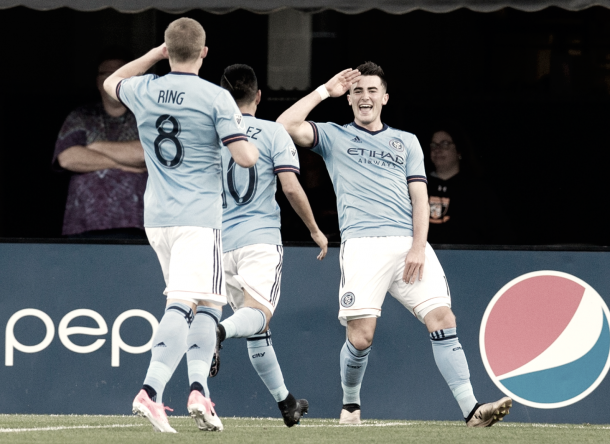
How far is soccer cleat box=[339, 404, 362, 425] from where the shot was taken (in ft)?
20.8

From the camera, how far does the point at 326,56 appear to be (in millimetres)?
8352

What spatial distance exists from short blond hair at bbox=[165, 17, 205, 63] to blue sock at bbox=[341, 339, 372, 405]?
202cm

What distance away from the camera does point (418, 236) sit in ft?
20.0

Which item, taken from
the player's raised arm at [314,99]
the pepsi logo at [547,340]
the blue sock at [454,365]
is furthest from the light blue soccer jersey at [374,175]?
the pepsi logo at [547,340]

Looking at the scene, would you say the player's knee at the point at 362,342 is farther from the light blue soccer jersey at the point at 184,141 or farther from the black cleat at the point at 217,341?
the light blue soccer jersey at the point at 184,141

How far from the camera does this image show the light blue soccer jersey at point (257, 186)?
6.04 meters

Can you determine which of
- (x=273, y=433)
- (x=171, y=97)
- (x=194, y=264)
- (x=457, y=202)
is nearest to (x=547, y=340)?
(x=457, y=202)

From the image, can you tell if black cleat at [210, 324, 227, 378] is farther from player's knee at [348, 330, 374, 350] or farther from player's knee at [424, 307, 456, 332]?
player's knee at [424, 307, 456, 332]

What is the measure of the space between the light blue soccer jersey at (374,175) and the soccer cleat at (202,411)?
1659 millimetres

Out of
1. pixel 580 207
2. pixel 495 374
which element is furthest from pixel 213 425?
pixel 580 207

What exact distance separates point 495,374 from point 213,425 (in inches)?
108

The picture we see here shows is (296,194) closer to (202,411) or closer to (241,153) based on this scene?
(241,153)

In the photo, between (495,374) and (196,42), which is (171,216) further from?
(495,374)

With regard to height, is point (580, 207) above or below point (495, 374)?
above
